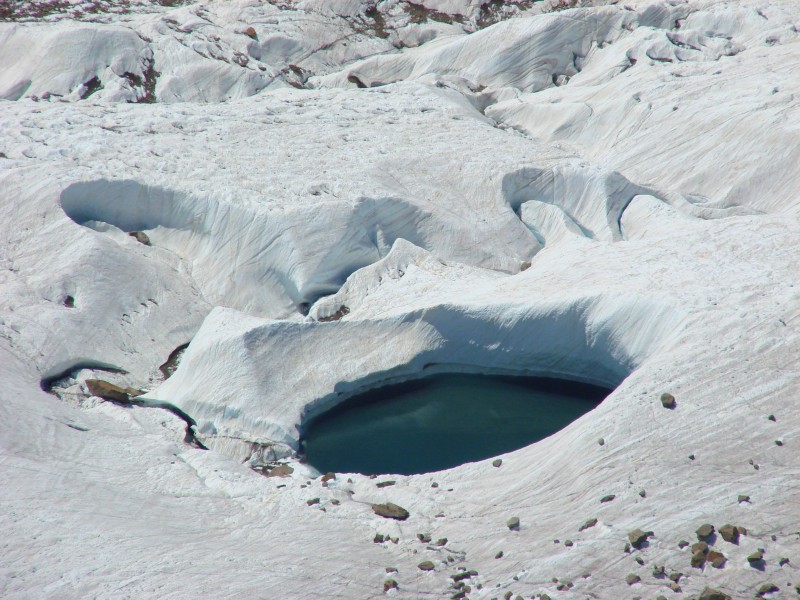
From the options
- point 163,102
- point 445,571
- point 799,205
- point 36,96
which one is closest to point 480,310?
point 445,571

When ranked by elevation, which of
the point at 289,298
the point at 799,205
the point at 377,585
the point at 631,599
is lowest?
the point at 289,298

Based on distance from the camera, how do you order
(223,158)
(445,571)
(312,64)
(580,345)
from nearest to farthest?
(445,571), (580,345), (223,158), (312,64)

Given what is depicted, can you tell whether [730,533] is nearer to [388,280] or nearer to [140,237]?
[388,280]

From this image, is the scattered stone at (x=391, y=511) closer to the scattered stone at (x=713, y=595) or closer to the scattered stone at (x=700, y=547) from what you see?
the scattered stone at (x=700, y=547)

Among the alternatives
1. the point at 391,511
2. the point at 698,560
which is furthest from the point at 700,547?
the point at 391,511

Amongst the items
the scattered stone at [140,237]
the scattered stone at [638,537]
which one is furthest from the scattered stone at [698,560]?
the scattered stone at [140,237]

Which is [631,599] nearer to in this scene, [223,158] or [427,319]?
[427,319]
